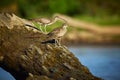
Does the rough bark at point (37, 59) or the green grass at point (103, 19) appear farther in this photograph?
the green grass at point (103, 19)

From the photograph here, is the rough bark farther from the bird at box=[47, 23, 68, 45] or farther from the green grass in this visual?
the green grass

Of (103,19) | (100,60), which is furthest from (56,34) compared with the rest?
(103,19)

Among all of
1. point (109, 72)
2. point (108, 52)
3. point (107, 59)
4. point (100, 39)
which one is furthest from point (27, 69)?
point (100, 39)

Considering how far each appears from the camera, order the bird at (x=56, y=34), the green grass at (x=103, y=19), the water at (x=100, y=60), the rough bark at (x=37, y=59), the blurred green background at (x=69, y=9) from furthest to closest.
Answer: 1. the blurred green background at (x=69, y=9)
2. the green grass at (x=103, y=19)
3. the water at (x=100, y=60)
4. the bird at (x=56, y=34)
5. the rough bark at (x=37, y=59)

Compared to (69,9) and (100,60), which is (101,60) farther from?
(69,9)

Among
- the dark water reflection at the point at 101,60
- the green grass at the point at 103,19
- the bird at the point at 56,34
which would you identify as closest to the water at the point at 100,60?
the dark water reflection at the point at 101,60

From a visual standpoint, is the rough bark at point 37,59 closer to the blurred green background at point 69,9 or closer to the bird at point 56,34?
the bird at point 56,34

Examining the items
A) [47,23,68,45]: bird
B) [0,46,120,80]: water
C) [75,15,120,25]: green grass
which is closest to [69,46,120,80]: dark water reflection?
[0,46,120,80]: water
